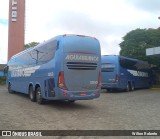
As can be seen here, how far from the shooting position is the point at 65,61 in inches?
544

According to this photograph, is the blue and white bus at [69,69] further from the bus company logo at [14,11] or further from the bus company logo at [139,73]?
the bus company logo at [14,11]

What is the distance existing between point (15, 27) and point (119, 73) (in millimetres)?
35697

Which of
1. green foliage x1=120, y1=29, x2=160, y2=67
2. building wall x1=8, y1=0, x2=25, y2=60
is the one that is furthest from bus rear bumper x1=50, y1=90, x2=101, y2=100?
building wall x1=8, y1=0, x2=25, y2=60

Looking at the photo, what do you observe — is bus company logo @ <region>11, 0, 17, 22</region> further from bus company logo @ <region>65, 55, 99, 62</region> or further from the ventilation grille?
the ventilation grille

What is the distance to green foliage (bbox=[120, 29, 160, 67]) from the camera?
36469mm

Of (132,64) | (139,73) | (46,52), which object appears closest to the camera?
(46,52)

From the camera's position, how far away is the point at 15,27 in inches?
2233

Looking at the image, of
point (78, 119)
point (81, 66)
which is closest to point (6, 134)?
point (78, 119)

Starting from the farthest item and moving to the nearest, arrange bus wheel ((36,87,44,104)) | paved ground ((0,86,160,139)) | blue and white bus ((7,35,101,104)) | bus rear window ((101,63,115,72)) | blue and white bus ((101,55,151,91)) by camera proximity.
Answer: bus rear window ((101,63,115,72)) < blue and white bus ((101,55,151,91)) < bus wheel ((36,87,44,104)) < blue and white bus ((7,35,101,104)) < paved ground ((0,86,160,139))

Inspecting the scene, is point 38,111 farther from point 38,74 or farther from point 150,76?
point 150,76

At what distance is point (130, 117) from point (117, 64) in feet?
43.7

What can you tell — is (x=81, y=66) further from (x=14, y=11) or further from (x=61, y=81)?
(x=14, y=11)

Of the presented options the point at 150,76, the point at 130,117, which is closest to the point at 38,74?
the point at 130,117

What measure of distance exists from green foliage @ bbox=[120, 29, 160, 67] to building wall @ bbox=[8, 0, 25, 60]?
23726 millimetres
